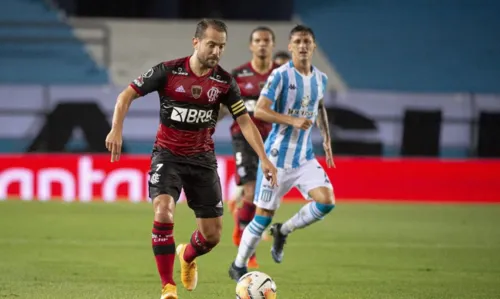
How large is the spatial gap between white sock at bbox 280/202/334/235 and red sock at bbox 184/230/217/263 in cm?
132

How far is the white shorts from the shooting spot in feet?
26.0

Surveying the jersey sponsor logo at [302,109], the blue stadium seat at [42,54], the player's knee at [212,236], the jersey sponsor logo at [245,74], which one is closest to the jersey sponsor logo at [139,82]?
the player's knee at [212,236]

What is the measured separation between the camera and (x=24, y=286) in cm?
747

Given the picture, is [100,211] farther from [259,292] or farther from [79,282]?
[259,292]

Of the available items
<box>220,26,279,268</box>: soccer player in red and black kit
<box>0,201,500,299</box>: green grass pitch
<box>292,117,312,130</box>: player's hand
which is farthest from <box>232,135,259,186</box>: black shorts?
<box>292,117,312,130</box>: player's hand

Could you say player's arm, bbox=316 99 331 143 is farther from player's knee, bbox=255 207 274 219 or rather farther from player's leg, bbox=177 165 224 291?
player's leg, bbox=177 165 224 291

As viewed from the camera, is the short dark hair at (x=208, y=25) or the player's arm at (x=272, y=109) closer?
the short dark hair at (x=208, y=25)

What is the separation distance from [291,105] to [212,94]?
155cm

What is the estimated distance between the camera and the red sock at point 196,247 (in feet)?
23.1

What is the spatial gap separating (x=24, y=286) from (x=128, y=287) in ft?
2.65

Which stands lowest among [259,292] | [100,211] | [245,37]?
[100,211]

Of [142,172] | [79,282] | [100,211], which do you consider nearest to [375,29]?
[142,172]

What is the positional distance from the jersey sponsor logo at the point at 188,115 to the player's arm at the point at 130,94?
0.73 ft

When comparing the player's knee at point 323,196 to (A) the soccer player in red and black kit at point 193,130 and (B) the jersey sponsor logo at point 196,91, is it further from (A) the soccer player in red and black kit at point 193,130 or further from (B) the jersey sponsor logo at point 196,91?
(B) the jersey sponsor logo at point 196,91
